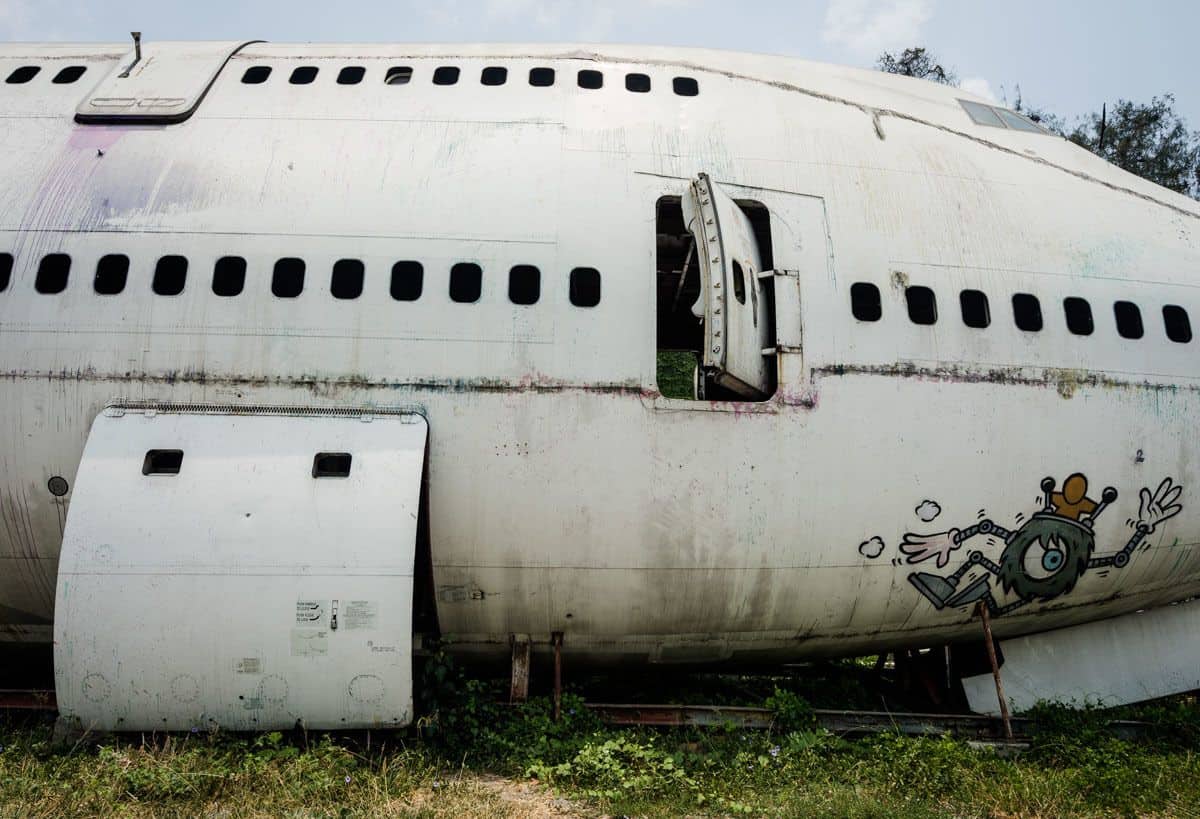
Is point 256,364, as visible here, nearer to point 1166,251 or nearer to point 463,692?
point 463,692

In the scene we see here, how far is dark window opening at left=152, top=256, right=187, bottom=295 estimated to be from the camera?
29.7 feet

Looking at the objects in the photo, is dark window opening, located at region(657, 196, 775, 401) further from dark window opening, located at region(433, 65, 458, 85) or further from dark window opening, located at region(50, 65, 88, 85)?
dark window opening, located at region(50, 65, 88, 85)

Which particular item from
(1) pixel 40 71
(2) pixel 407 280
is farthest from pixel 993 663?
(1) pixel 40 71

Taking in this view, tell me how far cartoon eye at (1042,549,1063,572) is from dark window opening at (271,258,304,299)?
8.11 metres

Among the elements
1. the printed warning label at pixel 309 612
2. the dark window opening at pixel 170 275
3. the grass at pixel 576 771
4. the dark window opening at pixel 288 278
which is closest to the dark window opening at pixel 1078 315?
the grass at pixel 576 771

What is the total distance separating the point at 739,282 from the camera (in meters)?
9.13

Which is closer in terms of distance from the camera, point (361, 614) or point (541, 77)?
point (361, 614)

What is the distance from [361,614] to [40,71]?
25.2 feet

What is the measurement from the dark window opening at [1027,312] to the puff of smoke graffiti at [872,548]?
2.72 m

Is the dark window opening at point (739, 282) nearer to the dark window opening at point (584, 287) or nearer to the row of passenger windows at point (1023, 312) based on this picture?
the row of passenger windows at point (1023, 312)

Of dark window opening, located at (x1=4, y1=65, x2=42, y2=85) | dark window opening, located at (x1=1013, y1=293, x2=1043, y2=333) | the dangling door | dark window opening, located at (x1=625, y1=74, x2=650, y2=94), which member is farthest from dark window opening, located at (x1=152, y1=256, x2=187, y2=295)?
dark window opening, located at (x1=1013, y1=293, x2=1043, y2=333)

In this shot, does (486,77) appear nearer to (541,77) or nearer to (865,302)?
(541,77)

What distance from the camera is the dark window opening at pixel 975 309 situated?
9672 mm

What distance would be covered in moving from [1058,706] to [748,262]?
231 inches
